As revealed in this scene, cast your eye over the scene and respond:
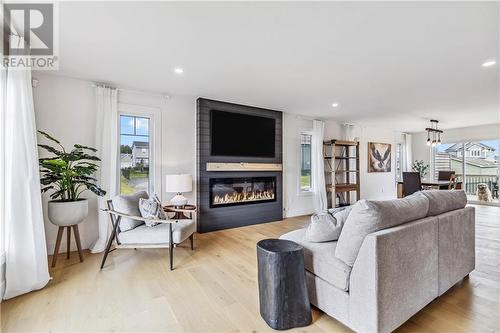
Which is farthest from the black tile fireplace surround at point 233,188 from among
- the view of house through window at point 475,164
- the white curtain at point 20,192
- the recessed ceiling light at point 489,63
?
the view of house through window at point 475,164

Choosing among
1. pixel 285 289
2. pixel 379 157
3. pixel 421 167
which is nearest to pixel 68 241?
pixel 285 289

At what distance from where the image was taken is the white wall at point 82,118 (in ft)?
10.4

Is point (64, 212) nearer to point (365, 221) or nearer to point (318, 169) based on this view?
point (365, 221)

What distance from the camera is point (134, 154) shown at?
386cm

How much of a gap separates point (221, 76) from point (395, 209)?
8.55ft

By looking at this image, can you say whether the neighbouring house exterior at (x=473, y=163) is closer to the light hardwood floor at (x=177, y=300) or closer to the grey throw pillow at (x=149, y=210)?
the light hardwood floor at (x=177, y=300)

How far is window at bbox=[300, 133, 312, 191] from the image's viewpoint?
5840 mm

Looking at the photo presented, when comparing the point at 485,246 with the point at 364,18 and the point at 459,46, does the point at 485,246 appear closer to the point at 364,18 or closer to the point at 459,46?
the point at 459,46

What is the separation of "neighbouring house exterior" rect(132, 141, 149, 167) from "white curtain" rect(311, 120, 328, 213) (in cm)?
389

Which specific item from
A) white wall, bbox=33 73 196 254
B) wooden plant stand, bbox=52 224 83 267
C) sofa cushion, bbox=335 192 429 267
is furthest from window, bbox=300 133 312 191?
wooden plant stand, bbox=52 224 83 267

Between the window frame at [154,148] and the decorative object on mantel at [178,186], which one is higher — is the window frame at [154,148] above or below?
above

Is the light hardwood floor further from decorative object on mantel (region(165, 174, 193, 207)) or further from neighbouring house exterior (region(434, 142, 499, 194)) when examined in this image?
neighbouring house exterior (region(434, 142, 499, 194))

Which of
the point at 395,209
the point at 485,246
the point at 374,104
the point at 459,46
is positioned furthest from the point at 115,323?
the point at 374,104

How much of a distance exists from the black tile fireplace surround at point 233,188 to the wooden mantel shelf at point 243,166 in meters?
0.08
